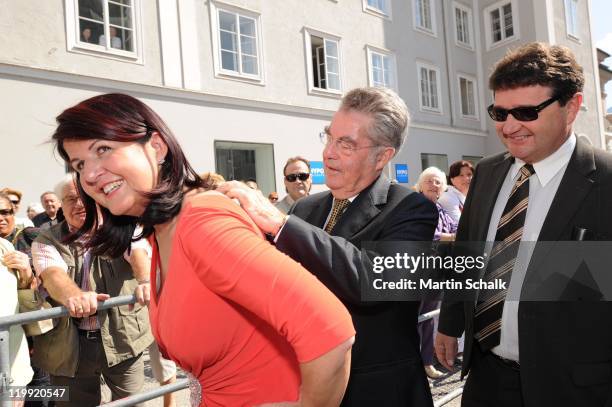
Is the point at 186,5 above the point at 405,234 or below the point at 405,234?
above

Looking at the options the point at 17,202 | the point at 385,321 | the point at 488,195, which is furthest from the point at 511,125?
the point at 17,202

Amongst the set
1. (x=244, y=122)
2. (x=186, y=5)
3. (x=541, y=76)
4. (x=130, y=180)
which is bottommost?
(x=130, y=180)

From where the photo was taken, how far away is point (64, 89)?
9961 mm

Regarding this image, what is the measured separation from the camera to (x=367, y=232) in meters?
2.01

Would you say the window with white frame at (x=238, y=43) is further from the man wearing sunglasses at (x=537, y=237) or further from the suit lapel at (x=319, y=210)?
→ the man wearing sunglasses at (x=537, y=237)

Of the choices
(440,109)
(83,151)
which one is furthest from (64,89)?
(440,109)

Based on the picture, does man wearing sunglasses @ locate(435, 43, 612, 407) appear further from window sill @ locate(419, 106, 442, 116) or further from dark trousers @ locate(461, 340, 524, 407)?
window sill @ locate(419, 106, 442, 116)

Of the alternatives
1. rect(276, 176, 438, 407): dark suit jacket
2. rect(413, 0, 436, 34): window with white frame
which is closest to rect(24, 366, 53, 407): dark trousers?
rect(276, 176, 438, 407): dark suit jacket

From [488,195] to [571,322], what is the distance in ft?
2.36

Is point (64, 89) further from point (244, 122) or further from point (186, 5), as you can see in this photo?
point (244, 122)

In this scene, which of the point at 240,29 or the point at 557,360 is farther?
the point at 240,29

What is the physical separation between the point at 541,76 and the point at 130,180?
1782mm

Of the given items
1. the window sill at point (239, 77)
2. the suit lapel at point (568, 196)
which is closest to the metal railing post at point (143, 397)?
the suit lapel at point (568, 196)

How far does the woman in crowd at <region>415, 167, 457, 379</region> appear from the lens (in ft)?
17.8
